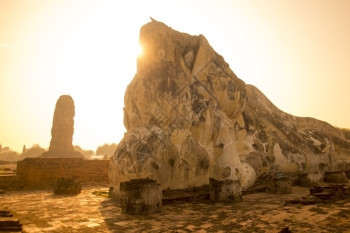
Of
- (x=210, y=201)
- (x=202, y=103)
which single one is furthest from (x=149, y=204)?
(x=202, y=103)

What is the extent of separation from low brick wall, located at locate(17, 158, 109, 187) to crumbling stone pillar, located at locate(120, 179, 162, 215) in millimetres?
7176

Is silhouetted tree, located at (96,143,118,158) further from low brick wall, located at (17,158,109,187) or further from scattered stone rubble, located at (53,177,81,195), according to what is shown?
scattered stone rubble, located at (53,177,81,195)

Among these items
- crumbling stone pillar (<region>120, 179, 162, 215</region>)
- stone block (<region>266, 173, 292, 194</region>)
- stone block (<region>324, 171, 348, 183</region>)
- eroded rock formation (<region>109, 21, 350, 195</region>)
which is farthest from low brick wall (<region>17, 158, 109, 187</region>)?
stone block (<region>324, 171, 348, 183</region>)

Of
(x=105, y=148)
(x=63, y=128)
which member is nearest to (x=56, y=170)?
(x=63, y=128)

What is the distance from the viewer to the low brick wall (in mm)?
12047

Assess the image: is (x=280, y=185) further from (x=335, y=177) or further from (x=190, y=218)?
(x=335, y=177)

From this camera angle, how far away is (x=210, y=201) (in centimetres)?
831

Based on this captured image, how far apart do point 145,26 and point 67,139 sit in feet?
80.3

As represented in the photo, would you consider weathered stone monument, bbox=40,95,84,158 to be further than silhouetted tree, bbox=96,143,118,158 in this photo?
No

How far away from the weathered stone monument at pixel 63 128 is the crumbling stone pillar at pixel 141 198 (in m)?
26.3

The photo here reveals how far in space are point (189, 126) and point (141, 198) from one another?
393cm

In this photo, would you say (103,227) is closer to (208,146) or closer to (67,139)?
(208,146)

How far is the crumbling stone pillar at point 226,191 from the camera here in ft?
26.8

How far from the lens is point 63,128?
31938 mm
